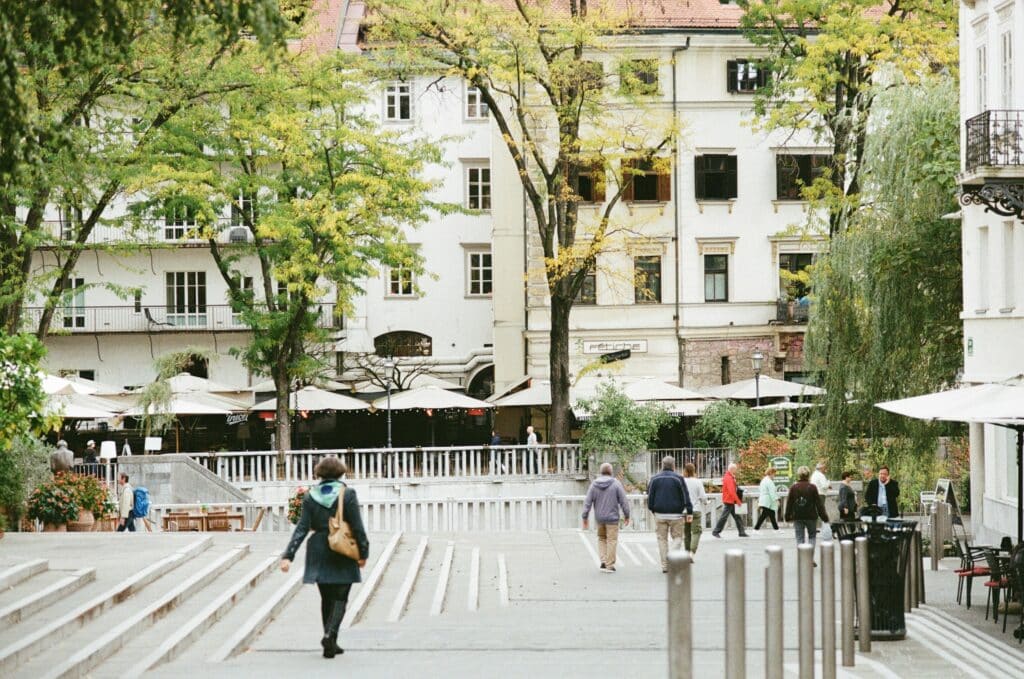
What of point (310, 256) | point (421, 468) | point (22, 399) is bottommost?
point (421, 468)

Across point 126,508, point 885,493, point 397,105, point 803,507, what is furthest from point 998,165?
point 397,105

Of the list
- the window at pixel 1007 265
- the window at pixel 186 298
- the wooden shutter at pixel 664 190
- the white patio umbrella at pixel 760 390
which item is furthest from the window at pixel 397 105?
the window at pixel 1007 265

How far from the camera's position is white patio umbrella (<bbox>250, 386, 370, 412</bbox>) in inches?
1655

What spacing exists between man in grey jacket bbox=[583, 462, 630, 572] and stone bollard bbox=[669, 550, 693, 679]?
12.7 metres

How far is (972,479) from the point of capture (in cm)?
2756

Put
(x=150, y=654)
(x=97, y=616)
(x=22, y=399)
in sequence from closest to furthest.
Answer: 1. (x=150, y=654)
2. (x=97, y=616)
3. (x=22, y=399)

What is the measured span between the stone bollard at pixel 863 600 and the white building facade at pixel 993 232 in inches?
397

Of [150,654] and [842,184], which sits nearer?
[150,654]

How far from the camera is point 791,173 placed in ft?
153

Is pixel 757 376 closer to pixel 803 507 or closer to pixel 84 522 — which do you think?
pixel 803 507

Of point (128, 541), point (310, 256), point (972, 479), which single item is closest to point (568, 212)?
point (310, 256)

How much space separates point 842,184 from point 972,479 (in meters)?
14.1

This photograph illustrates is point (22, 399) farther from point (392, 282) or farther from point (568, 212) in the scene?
point (392, 282)

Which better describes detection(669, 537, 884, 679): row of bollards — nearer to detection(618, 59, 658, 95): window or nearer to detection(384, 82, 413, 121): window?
detection(618, 59, 658, 95): window
